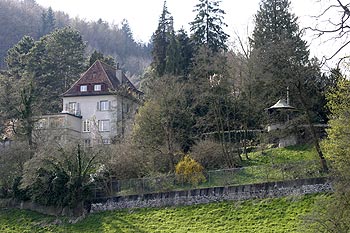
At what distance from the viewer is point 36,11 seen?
441ft

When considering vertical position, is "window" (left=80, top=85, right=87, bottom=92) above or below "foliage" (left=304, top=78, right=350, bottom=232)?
above

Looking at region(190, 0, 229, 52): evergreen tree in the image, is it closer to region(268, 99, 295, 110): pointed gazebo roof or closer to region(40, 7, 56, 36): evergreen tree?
region(268, 99, 295, 110): pointed gazebo roof

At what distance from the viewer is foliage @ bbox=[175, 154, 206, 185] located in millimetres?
41219

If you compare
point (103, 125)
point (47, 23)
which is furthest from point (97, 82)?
point (47, 23)

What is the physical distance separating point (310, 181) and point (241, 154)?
483 inches

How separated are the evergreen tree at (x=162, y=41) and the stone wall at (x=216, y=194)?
20.5m

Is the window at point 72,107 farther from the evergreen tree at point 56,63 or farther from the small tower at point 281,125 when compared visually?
the small tower at point 281,125

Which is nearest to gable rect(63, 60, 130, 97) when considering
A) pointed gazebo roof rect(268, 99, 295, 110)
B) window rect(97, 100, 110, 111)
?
window rect(97, 100, 110, 111)

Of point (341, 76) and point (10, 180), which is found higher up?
point (341, 76)

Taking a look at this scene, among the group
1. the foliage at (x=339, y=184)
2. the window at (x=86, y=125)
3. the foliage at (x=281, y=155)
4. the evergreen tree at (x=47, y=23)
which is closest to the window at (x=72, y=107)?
the window at (x=86, y=125)

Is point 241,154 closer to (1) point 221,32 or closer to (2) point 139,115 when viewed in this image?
(2) point 139,115

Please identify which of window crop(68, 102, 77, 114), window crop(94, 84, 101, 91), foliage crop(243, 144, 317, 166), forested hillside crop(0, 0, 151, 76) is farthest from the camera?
forested hillside crop(0, 0, 151, 76)

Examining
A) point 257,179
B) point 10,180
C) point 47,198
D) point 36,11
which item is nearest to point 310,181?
point 257,179

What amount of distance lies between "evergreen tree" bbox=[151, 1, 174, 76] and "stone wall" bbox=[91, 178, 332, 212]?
2050 centimetres
